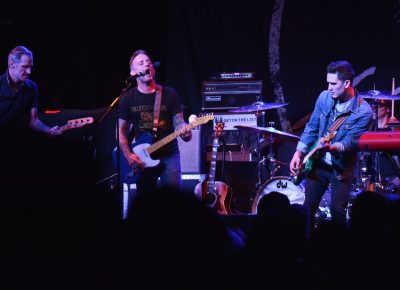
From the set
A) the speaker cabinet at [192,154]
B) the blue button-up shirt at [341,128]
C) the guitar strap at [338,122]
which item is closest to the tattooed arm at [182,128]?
the blue button-up shirt at [341,128]

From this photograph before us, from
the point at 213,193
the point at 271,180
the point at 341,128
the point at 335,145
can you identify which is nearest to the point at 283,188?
the point at 271,180

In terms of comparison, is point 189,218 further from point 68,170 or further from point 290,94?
point 290,94

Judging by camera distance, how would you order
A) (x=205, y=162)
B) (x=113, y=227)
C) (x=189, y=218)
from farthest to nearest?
(x=205, y=162) → (x=113, y=227) → (x=189, y=218)

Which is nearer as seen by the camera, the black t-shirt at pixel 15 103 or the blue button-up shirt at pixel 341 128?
the blue button-up shirt at pixel 341 128

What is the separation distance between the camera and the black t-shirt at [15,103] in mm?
6543

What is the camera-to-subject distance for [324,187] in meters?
5.16

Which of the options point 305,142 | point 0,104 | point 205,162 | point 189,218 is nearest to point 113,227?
point 189,218

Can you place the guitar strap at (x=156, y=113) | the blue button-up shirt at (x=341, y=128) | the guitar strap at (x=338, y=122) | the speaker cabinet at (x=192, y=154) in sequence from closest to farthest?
the blue button-up shirt at (x=341, y=128) → the guitar strap at (x=338, y=122) → the guitar strap at (x=156, y=113) → the speaker cabinet at (x=192, y=154)

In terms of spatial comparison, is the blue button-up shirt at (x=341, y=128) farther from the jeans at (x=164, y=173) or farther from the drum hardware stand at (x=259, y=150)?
the drum hardware stand at (x=259, y=150)

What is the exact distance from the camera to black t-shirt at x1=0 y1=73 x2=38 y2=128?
654 centimetres

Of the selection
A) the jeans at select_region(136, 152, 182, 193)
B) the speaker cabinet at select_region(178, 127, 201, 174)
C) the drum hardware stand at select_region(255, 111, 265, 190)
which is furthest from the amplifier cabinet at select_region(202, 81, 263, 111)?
the jeans at select_region(136, 152, 182, 193)

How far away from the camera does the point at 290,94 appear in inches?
356

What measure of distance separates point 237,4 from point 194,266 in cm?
803

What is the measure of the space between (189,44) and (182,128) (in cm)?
396
